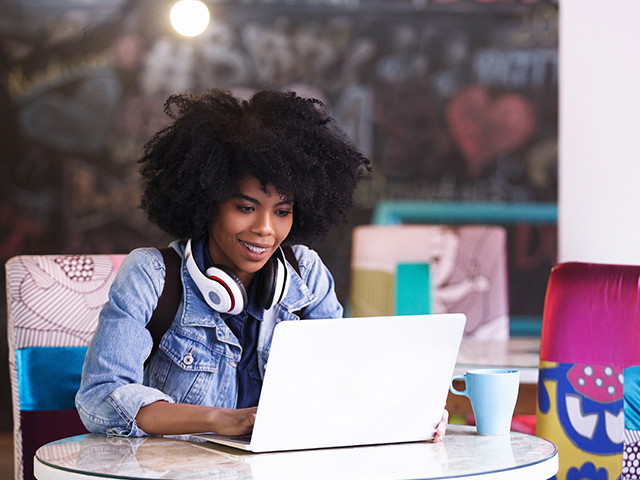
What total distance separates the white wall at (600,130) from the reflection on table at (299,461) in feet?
2.94

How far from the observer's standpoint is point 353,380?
92cm

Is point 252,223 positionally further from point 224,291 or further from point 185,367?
point 185,367

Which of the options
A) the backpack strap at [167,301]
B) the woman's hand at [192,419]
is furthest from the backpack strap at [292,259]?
the woman's hand at [192,419]

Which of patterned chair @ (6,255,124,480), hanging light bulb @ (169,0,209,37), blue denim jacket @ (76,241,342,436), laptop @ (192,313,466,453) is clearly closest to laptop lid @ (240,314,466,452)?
laptop @ (192,313,466,453)

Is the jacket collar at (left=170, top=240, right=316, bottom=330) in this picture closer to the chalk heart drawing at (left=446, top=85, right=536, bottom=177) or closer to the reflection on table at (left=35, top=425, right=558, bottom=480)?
the reflection on table at (left=35, top=425, right=558, bottom=480)

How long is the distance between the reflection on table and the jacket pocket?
0.22m

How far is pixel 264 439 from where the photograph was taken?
917mm

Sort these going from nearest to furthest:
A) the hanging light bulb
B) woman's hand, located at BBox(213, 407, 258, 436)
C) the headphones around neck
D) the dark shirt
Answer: woman's hand, located at BBox(213, 407, 258, 436) < the headphones around neck < the dark shirt < the hanging light bulb

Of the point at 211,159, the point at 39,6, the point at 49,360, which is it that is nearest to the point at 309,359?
the point at 211,159

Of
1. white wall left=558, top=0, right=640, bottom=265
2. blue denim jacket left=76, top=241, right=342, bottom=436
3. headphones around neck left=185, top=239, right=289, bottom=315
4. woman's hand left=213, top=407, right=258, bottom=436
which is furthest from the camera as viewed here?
white wall left=558, top=0, right=640, bottom=265

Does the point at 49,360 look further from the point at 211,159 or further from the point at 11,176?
the point at 11,176

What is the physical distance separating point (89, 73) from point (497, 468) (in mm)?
3400

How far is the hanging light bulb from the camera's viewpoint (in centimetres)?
371

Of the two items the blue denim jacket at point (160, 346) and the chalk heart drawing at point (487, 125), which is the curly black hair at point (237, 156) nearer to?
the blue denim jacket at point (160, 346)
